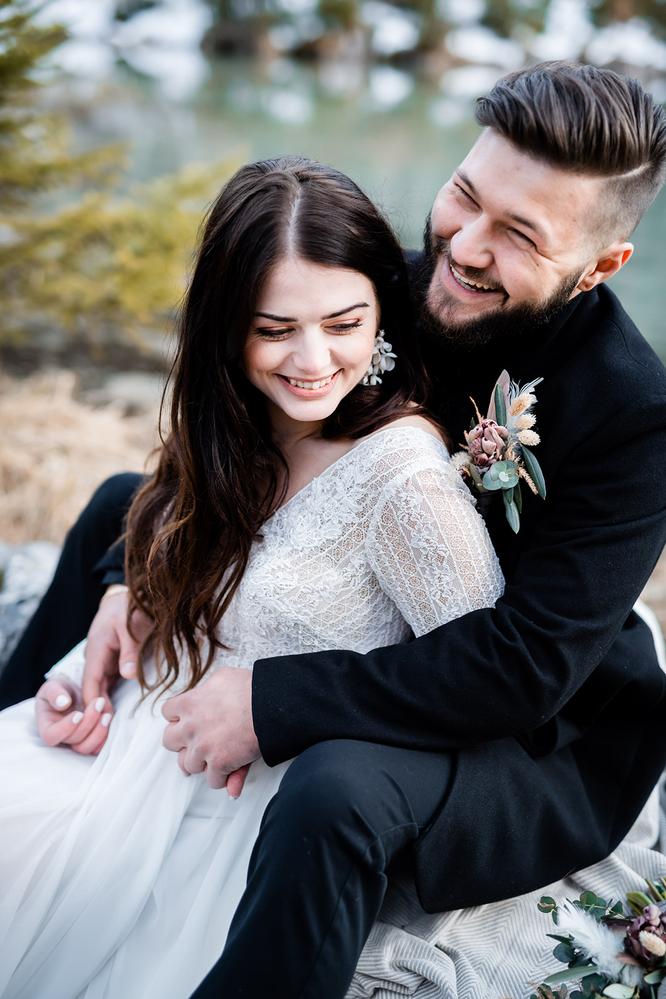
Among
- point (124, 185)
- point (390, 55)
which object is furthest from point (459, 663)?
point (390, 55)

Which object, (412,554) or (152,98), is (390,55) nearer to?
(152,98)

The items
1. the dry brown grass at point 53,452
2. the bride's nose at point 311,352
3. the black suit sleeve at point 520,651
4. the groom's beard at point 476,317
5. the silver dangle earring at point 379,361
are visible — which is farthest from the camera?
the dry brown grass at point 53,452

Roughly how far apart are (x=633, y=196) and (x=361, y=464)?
2.53 ft

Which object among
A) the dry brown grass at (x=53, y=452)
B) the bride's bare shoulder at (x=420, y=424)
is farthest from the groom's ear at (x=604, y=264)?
the dry brown grass at (x=53, y=452)

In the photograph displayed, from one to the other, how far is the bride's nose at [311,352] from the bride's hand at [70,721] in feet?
2.89

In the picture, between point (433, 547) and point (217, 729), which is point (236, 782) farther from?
point (433, 547)

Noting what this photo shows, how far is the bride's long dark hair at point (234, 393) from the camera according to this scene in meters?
1.84

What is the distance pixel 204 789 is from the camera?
1935mm

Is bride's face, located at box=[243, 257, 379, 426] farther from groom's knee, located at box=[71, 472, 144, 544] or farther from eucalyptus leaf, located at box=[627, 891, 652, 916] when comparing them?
eucalyptus leaf, located at box=[627, 891, 652, 916]

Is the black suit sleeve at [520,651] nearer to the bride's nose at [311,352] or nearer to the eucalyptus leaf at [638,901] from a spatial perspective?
the eucalyptus leaf at [638,901]

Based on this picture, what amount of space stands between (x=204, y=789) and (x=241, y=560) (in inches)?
18.6

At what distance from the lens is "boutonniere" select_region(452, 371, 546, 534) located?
1807mm

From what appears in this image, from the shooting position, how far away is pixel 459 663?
68.0 inches

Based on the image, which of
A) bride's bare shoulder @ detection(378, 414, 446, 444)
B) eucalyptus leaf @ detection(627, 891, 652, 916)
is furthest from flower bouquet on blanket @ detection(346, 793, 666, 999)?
bride's bare shoulder @ detection(378, 414, 446, 444)
